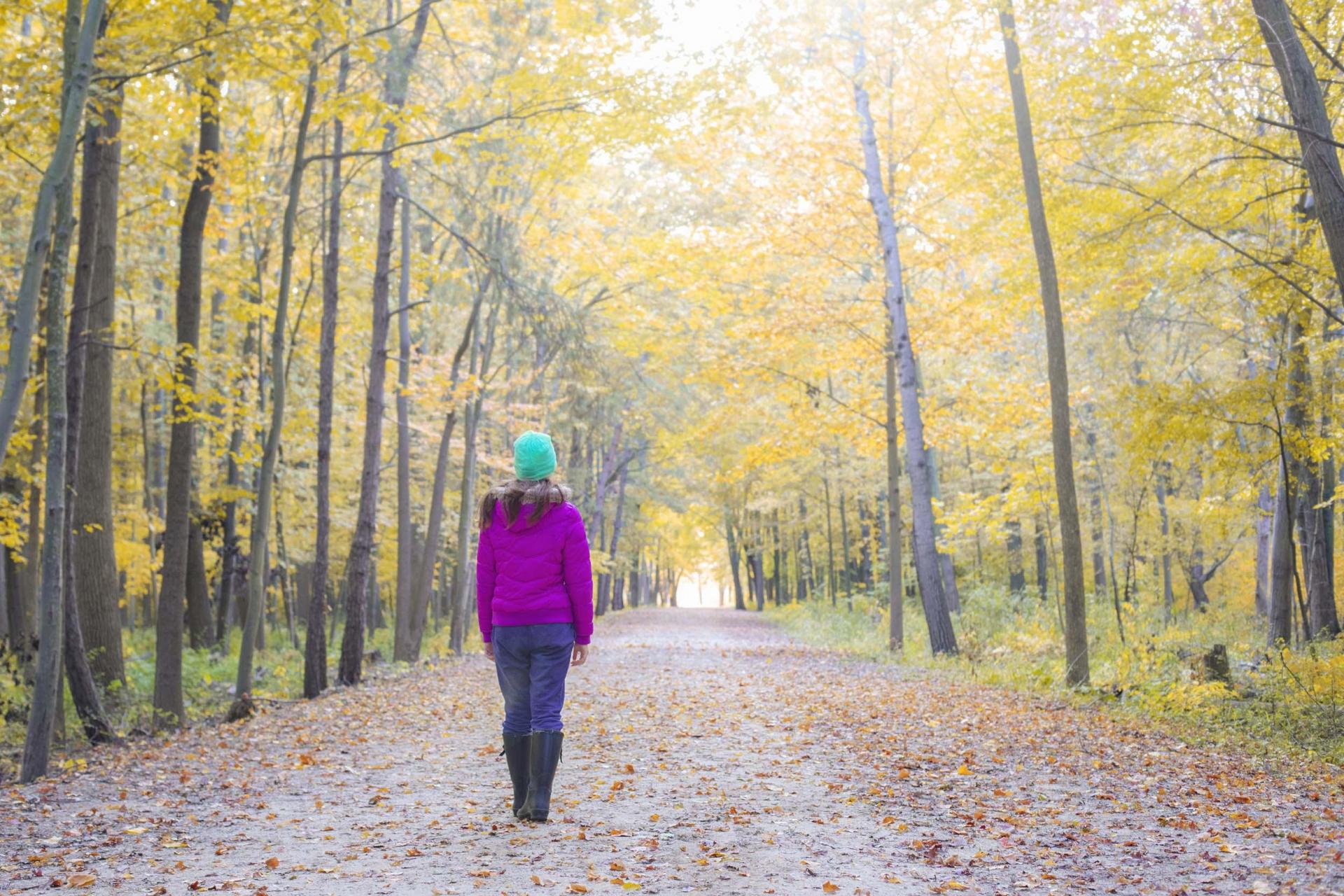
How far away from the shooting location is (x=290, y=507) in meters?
20.0

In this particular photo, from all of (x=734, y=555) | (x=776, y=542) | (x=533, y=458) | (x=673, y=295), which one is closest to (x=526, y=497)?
(x=533, y=458)

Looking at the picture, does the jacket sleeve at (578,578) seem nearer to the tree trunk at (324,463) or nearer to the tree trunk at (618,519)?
the tree trunk at (324,463)

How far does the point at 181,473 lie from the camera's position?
9.84m

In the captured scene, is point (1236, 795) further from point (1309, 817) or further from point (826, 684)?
point (826, 684)

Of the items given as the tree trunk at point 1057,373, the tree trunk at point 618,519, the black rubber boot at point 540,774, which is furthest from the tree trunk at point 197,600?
the tree trunk at point 618,519

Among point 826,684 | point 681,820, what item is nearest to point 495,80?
point 826,684

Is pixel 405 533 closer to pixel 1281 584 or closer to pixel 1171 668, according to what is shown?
pixel 1171 668

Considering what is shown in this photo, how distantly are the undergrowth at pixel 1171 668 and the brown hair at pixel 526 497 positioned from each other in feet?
18.2

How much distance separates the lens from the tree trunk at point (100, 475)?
31.7 feet

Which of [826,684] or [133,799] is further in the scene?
[826,684]

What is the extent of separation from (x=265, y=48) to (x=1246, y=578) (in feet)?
78.2

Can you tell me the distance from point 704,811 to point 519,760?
1063 mm

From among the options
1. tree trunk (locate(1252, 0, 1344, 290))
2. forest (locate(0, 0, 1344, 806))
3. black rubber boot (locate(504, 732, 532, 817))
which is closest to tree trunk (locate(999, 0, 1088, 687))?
forest (locate(0, 0, 1344, 806))

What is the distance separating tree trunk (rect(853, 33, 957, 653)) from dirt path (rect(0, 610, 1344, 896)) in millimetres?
5319
